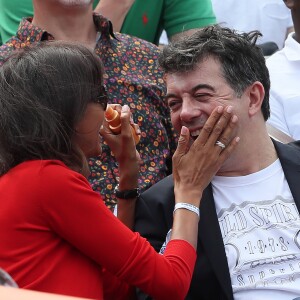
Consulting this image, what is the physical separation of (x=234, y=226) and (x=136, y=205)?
1.15 feet

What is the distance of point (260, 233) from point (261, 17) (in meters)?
2.86

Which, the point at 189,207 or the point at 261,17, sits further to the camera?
the point at 261,17

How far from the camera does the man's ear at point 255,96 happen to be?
300 centimetres

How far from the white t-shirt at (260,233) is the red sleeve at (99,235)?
39 centimetres

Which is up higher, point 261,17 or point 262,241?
point 262,241

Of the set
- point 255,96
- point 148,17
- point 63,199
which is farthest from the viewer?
point 148,17

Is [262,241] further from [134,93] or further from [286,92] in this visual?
[286,92]

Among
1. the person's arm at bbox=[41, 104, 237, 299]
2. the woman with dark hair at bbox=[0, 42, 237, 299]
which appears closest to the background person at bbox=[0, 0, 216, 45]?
the woman with dark hair at bbox=[0, 42, 237, 299]

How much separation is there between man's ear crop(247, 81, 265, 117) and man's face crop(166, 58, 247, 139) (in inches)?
1.5

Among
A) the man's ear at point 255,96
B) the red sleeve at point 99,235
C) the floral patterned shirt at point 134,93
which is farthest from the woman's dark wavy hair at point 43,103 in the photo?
the floral patterned shirt at point 134,93

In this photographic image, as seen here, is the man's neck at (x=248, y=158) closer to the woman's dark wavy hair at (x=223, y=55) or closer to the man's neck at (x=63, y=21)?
the woman's dark wavy hair at (x=223, y=55)

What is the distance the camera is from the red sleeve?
2.26 metres

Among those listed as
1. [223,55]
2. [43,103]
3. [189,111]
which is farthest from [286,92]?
[43,103]

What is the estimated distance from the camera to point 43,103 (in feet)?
7.79
